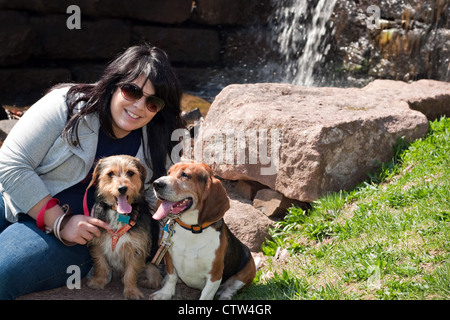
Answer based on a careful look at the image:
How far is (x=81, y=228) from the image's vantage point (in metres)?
3.68

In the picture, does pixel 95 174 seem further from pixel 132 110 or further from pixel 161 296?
pixel 161 296

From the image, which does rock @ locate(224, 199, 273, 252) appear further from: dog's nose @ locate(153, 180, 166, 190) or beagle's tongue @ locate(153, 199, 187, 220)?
dog's nose @ locate(153, 180, 166, 190)

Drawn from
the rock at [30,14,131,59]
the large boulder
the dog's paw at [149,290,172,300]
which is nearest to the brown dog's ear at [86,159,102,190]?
the dog's paw at [149,290,172,300]

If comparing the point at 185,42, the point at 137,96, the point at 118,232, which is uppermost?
the point at 137,96

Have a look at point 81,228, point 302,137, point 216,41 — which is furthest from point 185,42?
point 81,228

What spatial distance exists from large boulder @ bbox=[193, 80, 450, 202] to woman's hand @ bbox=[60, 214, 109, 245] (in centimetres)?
202

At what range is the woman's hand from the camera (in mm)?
3676

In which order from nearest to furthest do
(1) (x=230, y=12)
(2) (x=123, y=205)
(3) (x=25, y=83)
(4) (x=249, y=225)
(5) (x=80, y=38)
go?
1. (2) (x=123, y=205)
2. (4) (x=249, y=225)
3. (3) (x=25, y=83)
4. (5) (x=80, y=38)
5. (1) (x=230, y=12)

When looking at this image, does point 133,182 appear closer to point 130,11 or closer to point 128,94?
point 128,94

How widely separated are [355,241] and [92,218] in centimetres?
208

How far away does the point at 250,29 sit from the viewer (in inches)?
503

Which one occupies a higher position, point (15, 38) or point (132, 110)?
point (132, 110)

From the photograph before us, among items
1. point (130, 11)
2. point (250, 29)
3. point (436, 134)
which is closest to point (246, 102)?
point (436, 134)

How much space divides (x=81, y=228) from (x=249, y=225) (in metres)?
1.78
